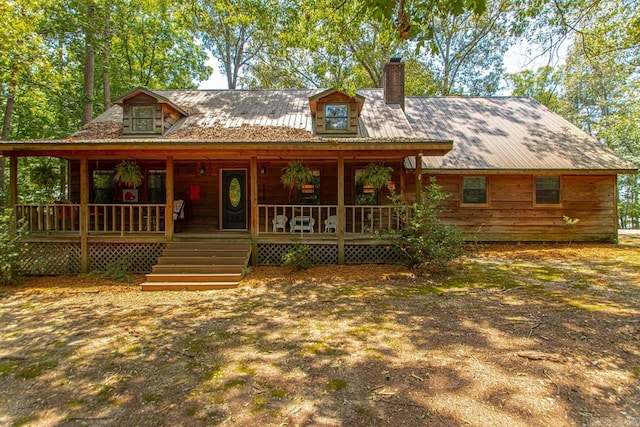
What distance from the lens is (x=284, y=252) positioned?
9758 millimetres

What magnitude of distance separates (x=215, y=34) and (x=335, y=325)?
26633mm

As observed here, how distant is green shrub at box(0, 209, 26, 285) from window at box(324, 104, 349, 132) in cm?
878

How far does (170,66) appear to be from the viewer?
77.5 ft

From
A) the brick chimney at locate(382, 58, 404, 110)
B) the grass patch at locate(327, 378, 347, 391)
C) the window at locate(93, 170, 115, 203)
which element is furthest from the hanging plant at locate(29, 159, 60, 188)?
the brick chimney at locate(382, 58, 404, 110)

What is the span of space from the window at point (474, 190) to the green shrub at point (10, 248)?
42.3 ft

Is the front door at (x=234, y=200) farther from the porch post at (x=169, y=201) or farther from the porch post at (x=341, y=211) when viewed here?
the porch post at (x=341, y=211)

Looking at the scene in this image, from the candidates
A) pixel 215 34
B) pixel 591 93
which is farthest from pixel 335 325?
pixel 591 93

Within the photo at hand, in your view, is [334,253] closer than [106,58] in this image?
Yes

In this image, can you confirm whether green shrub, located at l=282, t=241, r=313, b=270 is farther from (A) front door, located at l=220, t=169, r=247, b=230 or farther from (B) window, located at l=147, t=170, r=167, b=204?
(B) window, located at l=147, t=170, r=167, b=204

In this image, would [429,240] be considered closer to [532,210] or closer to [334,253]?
[334,253]

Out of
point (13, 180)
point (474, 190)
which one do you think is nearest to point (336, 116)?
point (474, 190)

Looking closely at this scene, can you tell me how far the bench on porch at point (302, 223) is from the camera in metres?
9.87

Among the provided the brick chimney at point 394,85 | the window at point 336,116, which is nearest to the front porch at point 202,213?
the window at point 336,116

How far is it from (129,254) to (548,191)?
13.5 metres
